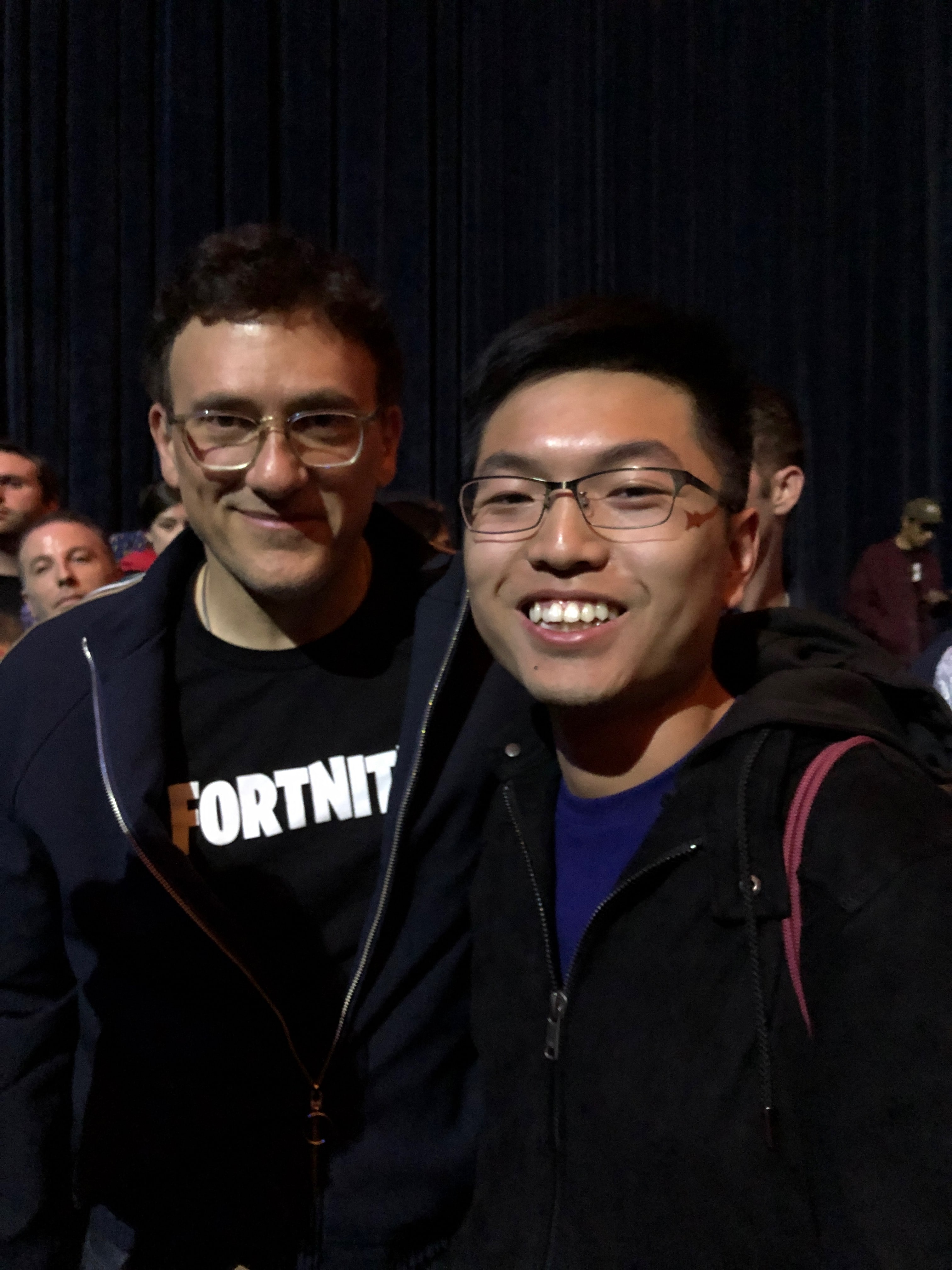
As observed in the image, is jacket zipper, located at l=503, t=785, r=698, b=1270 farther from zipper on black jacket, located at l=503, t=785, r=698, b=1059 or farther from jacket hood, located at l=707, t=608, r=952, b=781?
jacket hood, located at l=707, t=608, r=952, b=781

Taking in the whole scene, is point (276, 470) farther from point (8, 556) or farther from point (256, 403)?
point (8, 556)

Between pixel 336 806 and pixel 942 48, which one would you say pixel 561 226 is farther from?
pixel 336 806

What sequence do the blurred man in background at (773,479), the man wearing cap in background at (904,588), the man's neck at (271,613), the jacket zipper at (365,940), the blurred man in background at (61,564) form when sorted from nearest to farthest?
the jacket zipper at (365,940)
the man's neck at (271,613)
the blurred man in background at (773,479)
the blurred man in background at (61,564)
the man wearing cap in background at (904,588)

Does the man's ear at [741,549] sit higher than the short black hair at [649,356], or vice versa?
the short black hair at [649,356]

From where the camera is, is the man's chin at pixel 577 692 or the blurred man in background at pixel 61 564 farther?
the blurred man in background at pixel 61 564

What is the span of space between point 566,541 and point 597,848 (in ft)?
0.89

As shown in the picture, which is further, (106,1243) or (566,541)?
(106,1243)

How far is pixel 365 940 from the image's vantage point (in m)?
0.98

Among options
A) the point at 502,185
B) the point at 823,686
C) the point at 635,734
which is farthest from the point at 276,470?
the point at 502,185

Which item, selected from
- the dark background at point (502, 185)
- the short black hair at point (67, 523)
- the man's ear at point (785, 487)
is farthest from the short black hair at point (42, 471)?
the man's ear at point (785, 487)

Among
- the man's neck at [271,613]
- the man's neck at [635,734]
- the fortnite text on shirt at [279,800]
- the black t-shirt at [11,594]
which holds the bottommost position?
the fortnite text on shirt at [279,800]

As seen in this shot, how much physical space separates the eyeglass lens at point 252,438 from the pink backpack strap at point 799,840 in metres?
0.58

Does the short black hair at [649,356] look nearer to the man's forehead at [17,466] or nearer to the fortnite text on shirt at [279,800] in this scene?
the fortnite text on shirt at [279,800]

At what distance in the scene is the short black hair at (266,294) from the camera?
3.34ft
